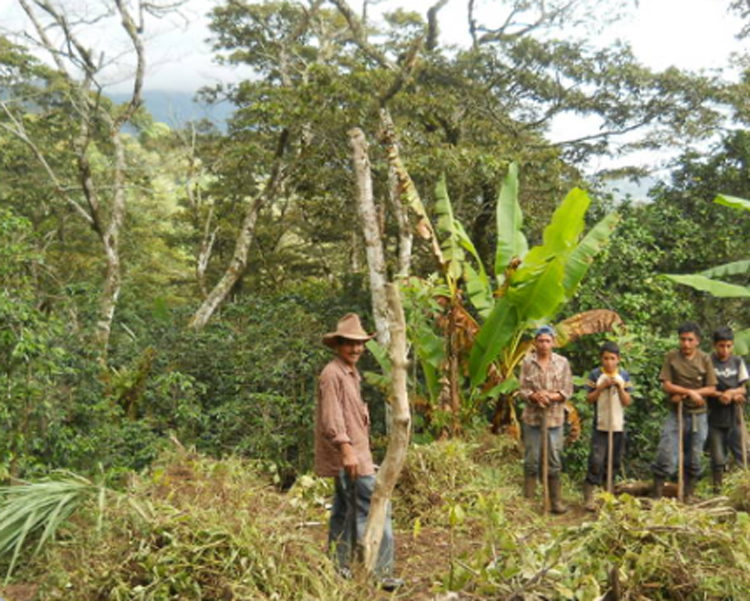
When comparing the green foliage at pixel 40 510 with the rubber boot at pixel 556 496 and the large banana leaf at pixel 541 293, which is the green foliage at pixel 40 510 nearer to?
the rubber boot at pixel 556 496

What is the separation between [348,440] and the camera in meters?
4.16

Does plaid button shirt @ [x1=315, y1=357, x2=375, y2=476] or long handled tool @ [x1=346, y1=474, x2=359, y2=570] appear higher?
plaid button shirt @ [x1=315, y1=357, x2=375, y2=476]

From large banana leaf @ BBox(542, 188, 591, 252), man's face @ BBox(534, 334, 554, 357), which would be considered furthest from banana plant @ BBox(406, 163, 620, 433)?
man's face @ BBox(534, 334, 554, 357)

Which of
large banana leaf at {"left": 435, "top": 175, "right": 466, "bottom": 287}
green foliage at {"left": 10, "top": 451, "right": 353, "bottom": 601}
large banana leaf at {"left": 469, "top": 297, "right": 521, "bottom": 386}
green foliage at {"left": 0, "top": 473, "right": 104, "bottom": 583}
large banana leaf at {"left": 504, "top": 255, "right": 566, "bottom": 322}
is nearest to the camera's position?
green foliage at {"left": 10, "top": 451, "right": 353, "bottom": 601}

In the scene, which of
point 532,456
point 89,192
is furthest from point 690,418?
point 89,192

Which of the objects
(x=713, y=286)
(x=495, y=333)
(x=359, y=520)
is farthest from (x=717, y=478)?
(x=359, y=520)

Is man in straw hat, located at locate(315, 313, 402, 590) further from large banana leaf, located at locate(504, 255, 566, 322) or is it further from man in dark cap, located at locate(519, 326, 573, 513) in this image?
large banana leaf, located at locate(504, 255, 566, 322)

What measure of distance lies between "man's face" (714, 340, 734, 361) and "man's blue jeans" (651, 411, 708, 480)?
0.49m

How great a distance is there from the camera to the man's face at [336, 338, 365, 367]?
4309 millimetres

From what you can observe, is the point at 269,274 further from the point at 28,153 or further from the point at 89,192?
the point at 89,192

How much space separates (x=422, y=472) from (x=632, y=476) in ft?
11.6

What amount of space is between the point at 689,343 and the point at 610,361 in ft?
2.01

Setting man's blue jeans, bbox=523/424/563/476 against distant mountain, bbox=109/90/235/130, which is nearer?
man's blue jeans, bbox=523/424/563/476

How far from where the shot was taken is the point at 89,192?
11445 mm
